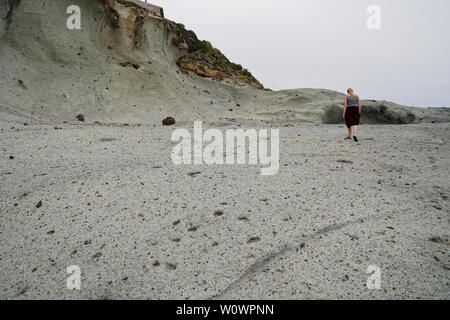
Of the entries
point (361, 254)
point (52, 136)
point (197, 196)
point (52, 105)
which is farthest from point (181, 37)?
point (361, 254)

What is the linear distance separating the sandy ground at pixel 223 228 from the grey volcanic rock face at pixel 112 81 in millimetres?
6940

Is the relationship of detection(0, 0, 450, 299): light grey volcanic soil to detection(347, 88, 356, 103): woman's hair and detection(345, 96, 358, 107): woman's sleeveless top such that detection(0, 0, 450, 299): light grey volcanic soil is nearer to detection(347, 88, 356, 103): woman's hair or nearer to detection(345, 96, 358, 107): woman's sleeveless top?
detection(345, 96, 358, 107): woman's sleeveless top

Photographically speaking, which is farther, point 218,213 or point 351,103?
point 351,103

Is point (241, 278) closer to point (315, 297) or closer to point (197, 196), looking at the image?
point (315, 297)

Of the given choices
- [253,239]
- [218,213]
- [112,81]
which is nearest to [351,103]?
[218,213]

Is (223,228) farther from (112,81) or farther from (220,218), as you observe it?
(112,81)

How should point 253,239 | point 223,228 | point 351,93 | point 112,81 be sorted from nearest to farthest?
point 253,239, point 223,228, point 351,93, point 112,81

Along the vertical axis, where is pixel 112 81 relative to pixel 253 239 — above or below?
above

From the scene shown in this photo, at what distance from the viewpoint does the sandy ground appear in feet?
6.03

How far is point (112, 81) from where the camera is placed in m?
11.9

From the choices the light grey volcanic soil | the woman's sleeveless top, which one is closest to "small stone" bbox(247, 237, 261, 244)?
the light grey volcanic soil

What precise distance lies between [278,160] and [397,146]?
2.82 m

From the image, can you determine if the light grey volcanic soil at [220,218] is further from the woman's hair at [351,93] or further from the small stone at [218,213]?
the woman's hair at [351,93]

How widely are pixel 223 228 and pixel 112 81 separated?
457 inches
